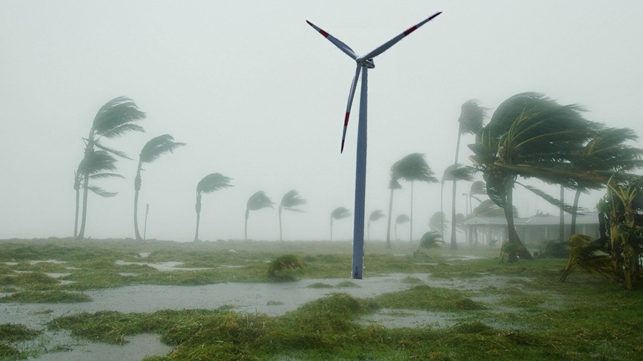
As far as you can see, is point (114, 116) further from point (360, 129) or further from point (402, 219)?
point (402, 219)

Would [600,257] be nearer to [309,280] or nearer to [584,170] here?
[309,280]

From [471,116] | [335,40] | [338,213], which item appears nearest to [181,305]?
[335,40]

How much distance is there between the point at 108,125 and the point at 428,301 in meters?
31.5

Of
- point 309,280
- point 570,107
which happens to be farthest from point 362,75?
point 570,107

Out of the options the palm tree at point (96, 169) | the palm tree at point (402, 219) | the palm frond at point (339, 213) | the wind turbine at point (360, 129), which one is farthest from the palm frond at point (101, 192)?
the palm tree at point (402, 219)

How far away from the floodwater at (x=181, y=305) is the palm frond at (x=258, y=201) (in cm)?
5404

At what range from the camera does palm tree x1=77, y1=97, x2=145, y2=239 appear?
33.6 meters

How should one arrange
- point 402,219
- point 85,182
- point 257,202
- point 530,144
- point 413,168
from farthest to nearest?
point 402,219 < point 257,202 < point 413,168 < point 85,182 < point 530,144

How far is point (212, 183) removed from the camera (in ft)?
182

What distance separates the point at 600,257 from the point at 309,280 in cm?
973

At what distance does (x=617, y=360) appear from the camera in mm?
5949

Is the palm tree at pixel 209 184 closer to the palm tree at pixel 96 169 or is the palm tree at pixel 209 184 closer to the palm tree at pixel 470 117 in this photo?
the palm tree at pixel 96 169

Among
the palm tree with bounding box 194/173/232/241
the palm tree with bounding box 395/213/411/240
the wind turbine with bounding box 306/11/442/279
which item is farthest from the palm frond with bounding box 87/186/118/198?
the palm tree with bounding box 395/213/411/240

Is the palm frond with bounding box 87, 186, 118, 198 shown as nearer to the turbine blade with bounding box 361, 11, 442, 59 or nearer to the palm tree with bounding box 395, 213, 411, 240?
the turbine blade with bounding box 361, 11, 442, 59
